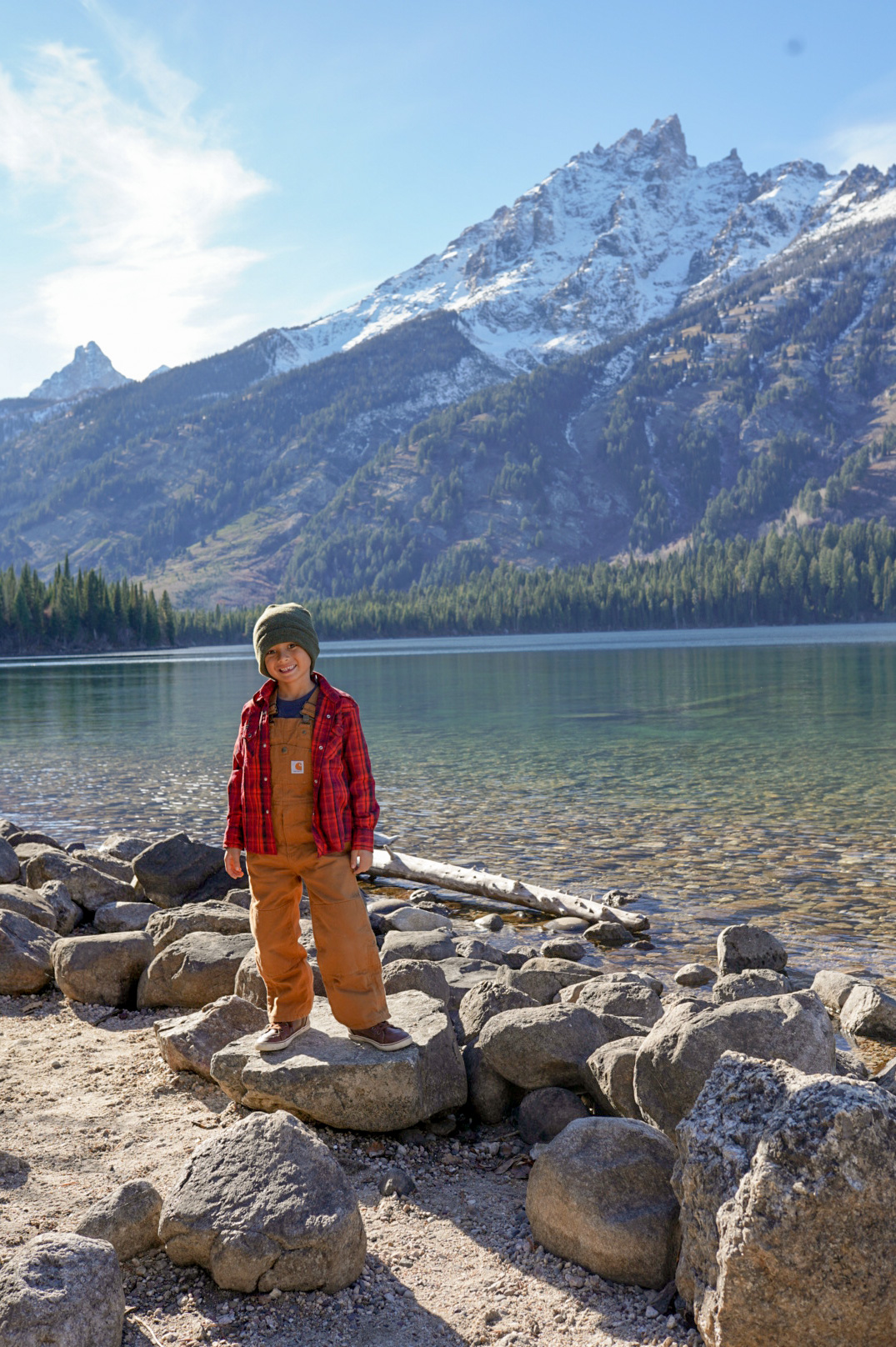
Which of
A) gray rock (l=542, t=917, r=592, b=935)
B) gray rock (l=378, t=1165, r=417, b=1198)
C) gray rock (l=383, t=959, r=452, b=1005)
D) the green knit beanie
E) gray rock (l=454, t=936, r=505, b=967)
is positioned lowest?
gray rock (l=542, t=917, r=592, b=935)

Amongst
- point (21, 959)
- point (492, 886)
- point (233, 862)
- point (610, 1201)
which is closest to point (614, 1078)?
point (610, 1201)

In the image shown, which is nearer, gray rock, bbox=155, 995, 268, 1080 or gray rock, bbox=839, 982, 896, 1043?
gray rock, bbox=155, 995, 268, 1080

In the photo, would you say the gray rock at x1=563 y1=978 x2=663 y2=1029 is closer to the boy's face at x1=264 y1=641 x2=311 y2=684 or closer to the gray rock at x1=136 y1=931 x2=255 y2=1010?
the gray rock at x1=136 y1=931 x2=255 y2=1010

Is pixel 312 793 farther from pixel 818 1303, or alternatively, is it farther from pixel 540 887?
pixel 540 887

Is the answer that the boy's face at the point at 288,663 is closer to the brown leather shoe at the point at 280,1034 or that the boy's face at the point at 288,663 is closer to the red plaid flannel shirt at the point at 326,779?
the red plaid flannel shirt at the point at 326,779

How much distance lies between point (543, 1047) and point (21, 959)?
5.82m

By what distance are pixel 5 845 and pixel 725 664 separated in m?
74.9

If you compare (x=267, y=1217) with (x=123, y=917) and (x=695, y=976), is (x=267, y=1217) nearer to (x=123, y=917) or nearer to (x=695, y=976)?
(x=695, y=976)

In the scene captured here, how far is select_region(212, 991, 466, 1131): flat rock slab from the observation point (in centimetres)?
600

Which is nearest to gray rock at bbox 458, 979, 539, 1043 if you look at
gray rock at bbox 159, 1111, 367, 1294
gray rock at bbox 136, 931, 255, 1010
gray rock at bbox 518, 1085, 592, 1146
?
gray rock at bbox 518, 1085, 592, 1146

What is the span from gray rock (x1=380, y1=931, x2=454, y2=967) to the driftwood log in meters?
3.40

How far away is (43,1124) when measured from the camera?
247 inches

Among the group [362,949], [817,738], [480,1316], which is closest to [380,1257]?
[480,1316]

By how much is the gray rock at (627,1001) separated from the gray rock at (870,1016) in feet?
7.38
